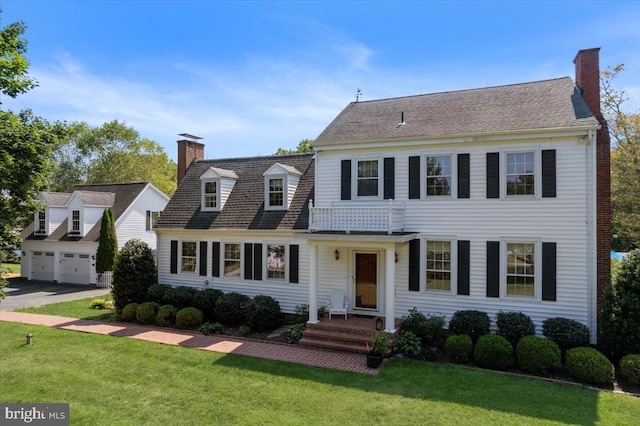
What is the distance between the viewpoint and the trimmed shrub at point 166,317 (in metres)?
15.9

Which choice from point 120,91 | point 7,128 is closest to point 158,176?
point 120,91

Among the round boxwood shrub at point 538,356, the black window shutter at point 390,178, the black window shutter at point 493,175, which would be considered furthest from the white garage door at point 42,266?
the round boxwood shrub at point 538,356

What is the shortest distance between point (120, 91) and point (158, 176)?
3299cm

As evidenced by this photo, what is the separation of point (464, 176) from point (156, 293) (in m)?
13.9

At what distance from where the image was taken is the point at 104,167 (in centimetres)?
4572

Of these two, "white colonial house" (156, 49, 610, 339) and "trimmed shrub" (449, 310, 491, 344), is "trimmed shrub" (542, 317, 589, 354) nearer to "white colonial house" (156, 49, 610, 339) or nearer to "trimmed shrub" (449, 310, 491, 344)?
"white colonial house" (156, 49, 610, 339)

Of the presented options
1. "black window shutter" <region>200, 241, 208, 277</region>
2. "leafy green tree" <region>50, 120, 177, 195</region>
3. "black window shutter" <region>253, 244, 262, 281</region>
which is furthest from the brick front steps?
"leafy green tree" <region>50, 120, 177, 195</region>

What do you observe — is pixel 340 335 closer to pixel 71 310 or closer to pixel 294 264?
pixel 294 264

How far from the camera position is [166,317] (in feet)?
52.2

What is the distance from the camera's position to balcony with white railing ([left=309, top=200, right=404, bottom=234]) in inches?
533

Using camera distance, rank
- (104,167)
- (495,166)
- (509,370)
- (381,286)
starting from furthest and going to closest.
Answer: (104,167) → (381,286) → (495,166) → (509,370)

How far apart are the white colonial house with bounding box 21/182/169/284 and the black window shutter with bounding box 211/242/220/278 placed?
12488 millimetres

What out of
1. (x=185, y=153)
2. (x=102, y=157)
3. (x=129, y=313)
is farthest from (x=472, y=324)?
(x=102, y=157)

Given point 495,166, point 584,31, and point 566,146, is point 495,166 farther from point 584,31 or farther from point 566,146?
point 584,31
